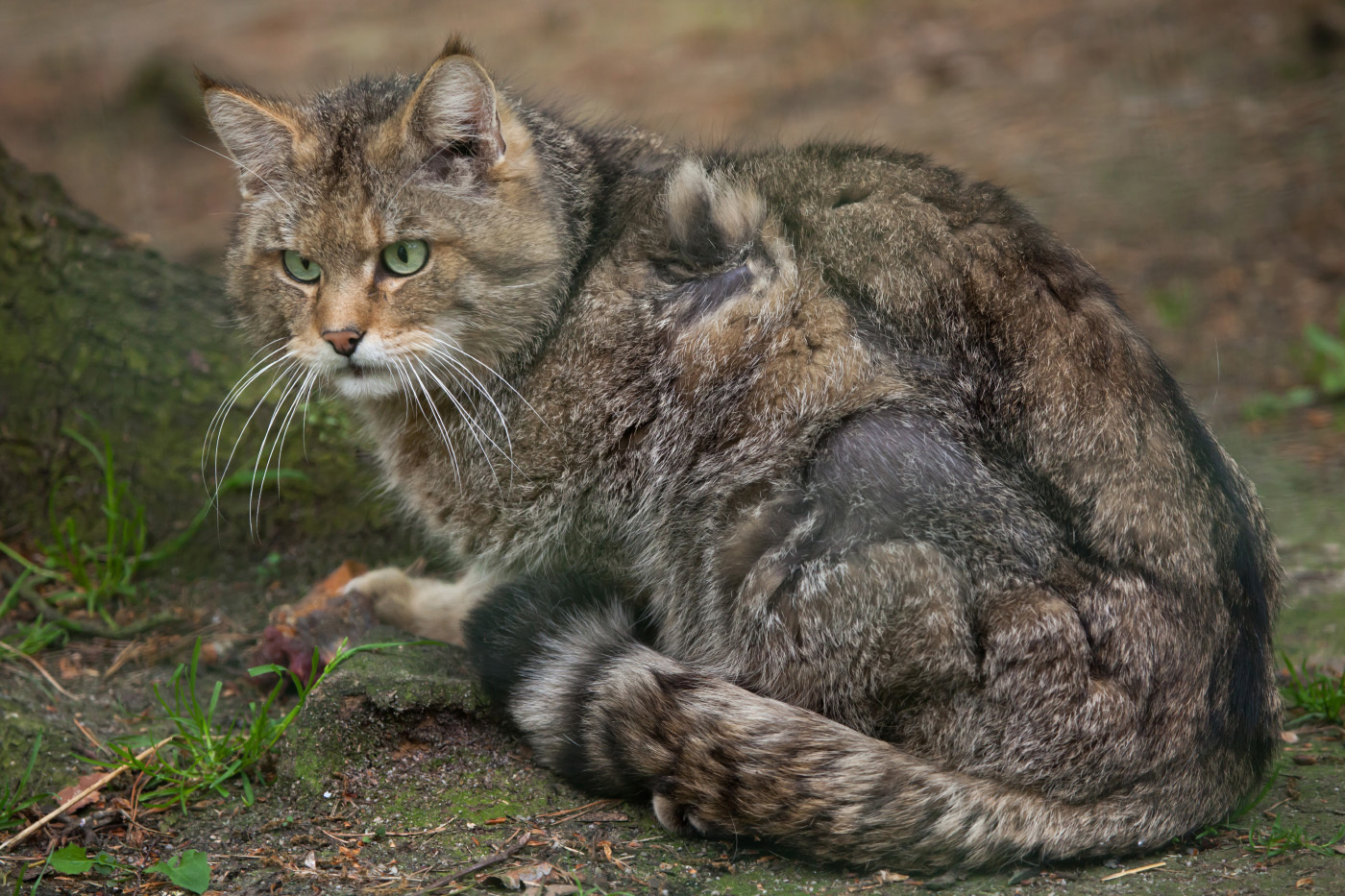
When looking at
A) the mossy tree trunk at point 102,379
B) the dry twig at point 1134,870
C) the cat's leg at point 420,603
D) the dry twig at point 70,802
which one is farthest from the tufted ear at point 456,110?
the dry twig at point 1134,870

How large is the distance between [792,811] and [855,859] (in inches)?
7.9

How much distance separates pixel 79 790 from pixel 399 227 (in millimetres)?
1772

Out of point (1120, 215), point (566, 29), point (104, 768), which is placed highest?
point (566, 29)

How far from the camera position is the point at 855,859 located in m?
2.75

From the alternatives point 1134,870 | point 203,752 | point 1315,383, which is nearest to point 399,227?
point 203,752

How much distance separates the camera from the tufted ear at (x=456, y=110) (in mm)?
3143

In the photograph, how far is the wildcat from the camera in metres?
2.79

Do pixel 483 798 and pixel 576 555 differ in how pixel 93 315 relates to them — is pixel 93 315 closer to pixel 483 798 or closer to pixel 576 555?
pixel 576 555

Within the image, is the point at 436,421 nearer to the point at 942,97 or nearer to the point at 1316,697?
the point at 1316,697

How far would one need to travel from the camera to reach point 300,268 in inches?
134

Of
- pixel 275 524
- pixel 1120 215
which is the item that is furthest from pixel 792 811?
pixel 1120 215

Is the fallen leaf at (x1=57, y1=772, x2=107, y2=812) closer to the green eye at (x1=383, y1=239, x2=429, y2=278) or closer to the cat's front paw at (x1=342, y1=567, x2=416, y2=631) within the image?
the cat's front paw at (x1=342, y1=567, x2=416, y2=631)

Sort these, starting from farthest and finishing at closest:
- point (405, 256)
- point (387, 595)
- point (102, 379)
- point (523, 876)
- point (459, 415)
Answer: point (102, 379) < point (387, 595) < point (459, 415) < point (405, 256) < point (523, 876)

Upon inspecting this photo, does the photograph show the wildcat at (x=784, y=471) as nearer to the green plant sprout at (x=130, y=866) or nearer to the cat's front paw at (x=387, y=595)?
the cat's front paw at (x=387, y=595)
